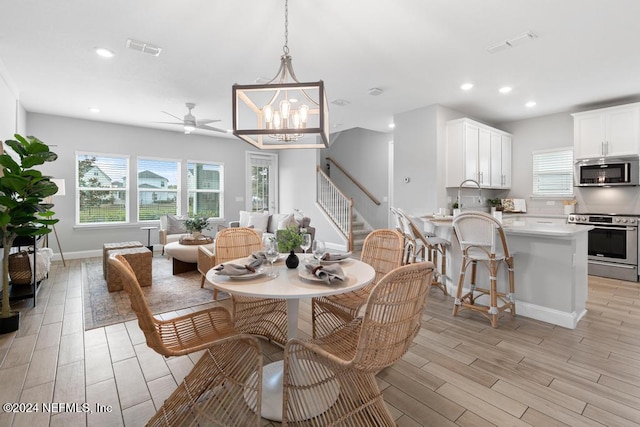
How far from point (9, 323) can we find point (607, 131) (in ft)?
25.8

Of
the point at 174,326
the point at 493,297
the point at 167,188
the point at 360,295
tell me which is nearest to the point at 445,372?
the point at 360,295

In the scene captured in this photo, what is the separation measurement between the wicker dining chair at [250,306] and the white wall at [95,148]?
17.4 feet

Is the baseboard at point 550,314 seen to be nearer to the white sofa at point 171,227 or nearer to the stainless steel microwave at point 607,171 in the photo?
the stainless steel microwave at point 607,171

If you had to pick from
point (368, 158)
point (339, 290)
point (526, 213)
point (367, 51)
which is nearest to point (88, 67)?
point (367, 51)

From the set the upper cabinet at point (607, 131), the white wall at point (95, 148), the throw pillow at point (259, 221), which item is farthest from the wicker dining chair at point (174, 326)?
the upper cabinet at point (607, 131)

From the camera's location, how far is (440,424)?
1.60m

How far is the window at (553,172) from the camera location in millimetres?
5406

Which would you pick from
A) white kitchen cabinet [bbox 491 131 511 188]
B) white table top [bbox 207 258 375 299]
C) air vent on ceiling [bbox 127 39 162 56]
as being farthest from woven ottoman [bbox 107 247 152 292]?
white kitchen cabinet [bbox 491 131 511 188]

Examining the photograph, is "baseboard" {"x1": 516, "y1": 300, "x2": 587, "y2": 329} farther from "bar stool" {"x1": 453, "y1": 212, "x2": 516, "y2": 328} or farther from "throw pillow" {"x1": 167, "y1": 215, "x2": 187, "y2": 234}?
"throw pillow" {"x1": 167, "y1": 215, "x2": 187, "y2": 234}

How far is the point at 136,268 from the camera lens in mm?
3906

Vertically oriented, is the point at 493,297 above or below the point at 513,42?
below

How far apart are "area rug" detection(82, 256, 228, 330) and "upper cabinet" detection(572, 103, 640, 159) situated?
19.8ft

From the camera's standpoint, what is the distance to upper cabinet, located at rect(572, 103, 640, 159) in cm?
443

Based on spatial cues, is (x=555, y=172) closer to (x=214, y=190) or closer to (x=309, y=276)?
(x=309, y=276)
